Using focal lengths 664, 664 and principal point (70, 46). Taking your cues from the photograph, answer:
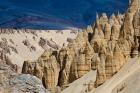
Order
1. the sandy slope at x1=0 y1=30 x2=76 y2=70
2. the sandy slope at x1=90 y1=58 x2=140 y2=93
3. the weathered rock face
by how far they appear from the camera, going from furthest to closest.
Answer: the sandy slope at x1=0 y1=30 x2=76 y2=70 → the sandy slope at x1=90 y1=58 x2=140 y2=93 → the weathered rock face

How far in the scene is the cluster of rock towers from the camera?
3231cm

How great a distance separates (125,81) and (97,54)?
6047 millimetres

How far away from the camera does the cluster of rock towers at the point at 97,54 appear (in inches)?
1272

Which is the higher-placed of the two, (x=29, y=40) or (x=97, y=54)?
(x=29, y=40)

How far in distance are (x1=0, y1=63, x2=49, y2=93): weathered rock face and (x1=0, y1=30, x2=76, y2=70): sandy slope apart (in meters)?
63.1

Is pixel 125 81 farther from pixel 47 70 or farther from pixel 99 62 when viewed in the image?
pixel 47 70

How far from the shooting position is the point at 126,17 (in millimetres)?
34969

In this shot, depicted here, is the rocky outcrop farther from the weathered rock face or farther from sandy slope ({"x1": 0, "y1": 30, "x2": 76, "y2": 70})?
sandy slope ({"x1": 0, "y1": 30, "x2": 76, "y2": 70})

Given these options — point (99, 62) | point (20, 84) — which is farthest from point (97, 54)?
point (20, 84)

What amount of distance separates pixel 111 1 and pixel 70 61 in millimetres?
123147

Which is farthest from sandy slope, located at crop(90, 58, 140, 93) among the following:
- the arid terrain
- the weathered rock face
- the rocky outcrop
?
the weathered rock face

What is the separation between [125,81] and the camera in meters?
29.2

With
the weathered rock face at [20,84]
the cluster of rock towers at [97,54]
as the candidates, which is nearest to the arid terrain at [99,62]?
the cluster of rock towers at [97,54]

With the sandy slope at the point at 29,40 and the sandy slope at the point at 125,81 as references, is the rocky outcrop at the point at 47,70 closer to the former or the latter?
the sandy slope at the point at 125,81
